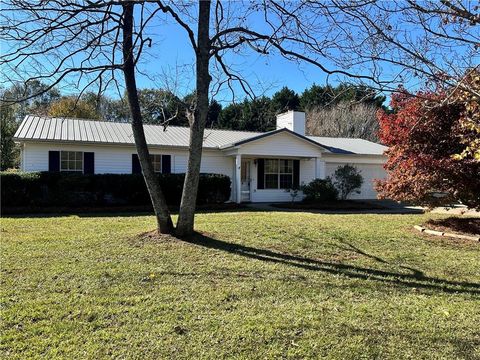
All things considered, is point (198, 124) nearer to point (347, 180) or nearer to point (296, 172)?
point (347, 180)

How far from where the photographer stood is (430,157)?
982 cm

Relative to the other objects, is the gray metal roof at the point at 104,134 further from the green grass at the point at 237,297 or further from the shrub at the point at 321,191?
the green grass at the point at 237,297

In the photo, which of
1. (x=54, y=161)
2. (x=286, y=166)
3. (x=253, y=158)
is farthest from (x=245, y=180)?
(x=54, y=161)

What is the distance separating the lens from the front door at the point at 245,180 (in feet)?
66.1

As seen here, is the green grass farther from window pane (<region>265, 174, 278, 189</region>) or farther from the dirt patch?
window pane (<region>265, 174, 278, 189</region>)

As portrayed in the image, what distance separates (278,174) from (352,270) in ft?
47.9

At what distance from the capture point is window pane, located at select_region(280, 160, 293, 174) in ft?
69.1

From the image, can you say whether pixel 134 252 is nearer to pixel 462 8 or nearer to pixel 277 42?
pixel 277 42

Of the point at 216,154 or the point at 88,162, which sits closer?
the point at 88,162

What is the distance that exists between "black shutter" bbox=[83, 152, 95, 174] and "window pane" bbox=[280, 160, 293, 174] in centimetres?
932

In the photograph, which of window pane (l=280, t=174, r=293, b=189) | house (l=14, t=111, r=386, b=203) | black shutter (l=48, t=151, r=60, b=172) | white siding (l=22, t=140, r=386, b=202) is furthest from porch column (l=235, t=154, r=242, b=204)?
black shutter (l=48, t=151, r=60, b=172)

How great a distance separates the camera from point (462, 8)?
4918 millimetres

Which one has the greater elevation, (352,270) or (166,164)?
(166,164)

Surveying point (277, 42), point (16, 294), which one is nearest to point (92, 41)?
point (277, 42)
